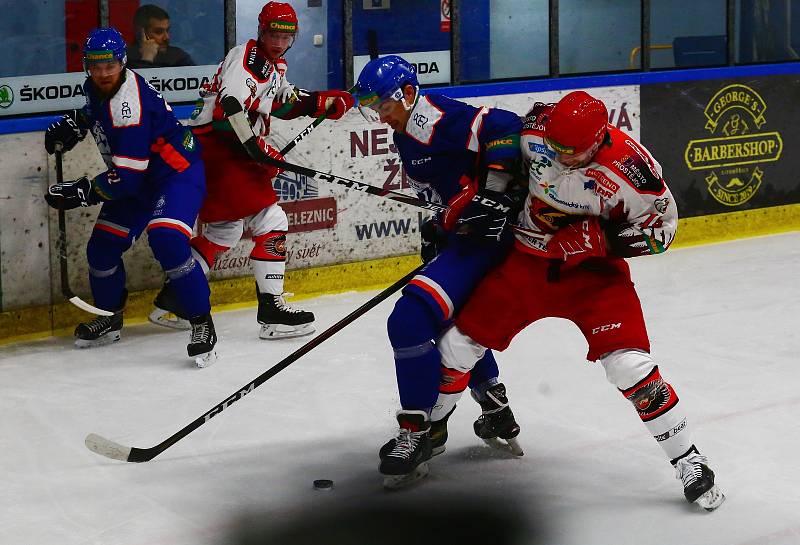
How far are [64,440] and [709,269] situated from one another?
10.7ft

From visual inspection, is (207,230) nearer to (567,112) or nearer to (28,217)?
(28,217)

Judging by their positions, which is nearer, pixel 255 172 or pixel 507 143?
pixel 507 143

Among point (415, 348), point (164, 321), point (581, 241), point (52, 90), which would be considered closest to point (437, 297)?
point (415, 348)

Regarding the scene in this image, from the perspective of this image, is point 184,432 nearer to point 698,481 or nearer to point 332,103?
point 698,481

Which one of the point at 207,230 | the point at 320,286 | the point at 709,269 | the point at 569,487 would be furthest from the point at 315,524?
the point at 709,269

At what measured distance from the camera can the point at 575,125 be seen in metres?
3.07

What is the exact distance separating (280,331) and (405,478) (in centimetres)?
160

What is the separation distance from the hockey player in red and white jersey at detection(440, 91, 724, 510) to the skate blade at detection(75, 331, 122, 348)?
1.92 meters

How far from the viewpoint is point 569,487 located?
3.42 m

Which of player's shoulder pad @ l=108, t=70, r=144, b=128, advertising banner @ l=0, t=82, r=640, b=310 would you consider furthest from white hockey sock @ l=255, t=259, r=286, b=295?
player's shoulder pad @ l=108, t=70, r=144, b=128

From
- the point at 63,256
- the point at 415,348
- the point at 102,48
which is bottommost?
the point at 415,348

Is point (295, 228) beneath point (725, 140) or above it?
beneath

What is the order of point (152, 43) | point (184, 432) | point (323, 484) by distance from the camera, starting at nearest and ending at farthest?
point (323, 484) < point (184, 432) < point (152, 43)

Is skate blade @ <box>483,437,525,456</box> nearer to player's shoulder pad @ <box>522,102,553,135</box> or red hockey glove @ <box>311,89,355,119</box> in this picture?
player's shoulder pad @ <box>522,102,553,135</box>
